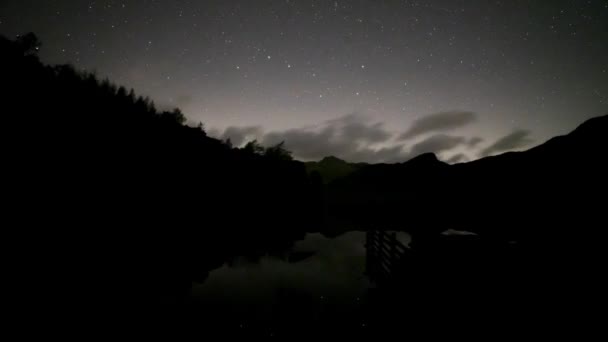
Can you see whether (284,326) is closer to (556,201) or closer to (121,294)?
(121,294)

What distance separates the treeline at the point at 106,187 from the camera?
10055 millimetres

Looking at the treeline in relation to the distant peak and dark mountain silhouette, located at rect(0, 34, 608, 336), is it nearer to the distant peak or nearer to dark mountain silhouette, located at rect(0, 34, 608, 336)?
dark mountain silhouette, located at rect(0, 34, 608, 336)

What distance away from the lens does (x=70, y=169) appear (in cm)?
1216

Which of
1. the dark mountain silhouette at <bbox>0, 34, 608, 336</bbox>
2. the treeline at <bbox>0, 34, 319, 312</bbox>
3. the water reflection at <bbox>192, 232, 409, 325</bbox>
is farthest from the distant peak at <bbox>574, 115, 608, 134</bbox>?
the treeline at <bbox>0, 34, 319, 312</bbox>

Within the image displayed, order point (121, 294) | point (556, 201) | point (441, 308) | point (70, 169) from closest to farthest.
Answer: point (441, 308)
point (121, 294)
point (70, 169)
point (556, 201)

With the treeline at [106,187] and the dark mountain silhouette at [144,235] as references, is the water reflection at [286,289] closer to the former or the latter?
the dark mountain silhouette at [144,235]

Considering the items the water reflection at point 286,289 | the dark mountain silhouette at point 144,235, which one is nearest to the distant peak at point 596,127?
the dark mountain silhouette at point 144,235

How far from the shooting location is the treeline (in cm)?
1005

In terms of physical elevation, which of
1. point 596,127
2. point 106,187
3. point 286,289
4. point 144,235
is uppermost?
point 596,127

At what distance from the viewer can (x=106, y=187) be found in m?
13.9

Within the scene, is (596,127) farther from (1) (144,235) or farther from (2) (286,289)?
(1) (144,235)

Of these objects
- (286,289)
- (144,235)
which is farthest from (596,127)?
(144,235)

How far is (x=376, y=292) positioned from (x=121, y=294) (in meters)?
8.51

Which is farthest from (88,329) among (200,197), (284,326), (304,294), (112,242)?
(200,197)
